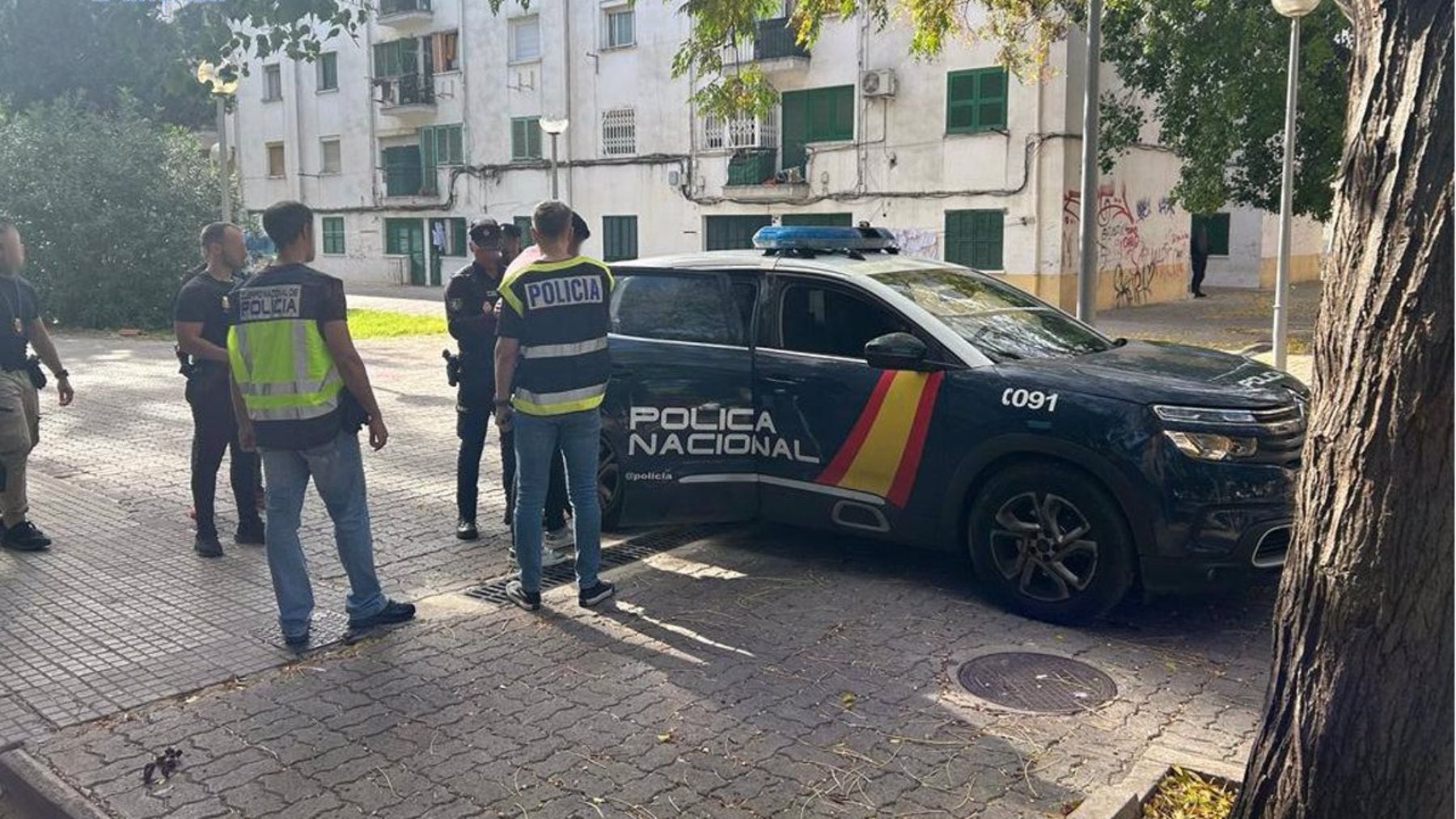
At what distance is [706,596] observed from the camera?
596cm

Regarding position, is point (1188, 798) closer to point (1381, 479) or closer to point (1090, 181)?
point (1381, 479)

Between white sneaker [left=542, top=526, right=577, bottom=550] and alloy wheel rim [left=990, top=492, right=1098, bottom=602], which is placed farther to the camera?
white sneaker [left=542, top=526, right=577, bottom=550]

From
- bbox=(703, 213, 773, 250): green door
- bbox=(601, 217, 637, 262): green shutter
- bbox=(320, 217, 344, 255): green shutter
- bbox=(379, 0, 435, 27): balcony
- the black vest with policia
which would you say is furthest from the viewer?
bbox=(320, 217, 344, 255): green shutter

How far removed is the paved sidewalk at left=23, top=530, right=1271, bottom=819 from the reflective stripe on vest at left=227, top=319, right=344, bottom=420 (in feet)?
→ 3.46

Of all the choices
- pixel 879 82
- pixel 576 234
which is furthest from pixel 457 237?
pixel 576 234

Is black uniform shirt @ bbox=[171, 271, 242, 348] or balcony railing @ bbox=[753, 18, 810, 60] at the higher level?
balcony railing @ bbox=[753, 18, 810, 60]

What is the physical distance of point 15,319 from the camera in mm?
6824

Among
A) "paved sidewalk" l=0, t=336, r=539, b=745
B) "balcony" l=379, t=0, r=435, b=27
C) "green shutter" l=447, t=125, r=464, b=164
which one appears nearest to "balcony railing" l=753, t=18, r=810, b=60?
"green shutter" l=447, t=125, r=464, b=164

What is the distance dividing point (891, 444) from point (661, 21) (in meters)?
24.9

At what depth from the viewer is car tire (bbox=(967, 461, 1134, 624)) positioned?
5285 mm

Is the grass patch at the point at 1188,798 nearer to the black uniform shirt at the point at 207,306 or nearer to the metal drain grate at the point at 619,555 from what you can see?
the metal drain grate at the point at 619,555

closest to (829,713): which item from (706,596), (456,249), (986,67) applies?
(706,596)

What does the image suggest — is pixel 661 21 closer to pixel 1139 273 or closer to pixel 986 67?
pixel 986 67

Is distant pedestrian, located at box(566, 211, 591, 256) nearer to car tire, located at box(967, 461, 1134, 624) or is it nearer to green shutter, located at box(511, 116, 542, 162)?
car tire, located at box(967, 461, 1134, 624)
